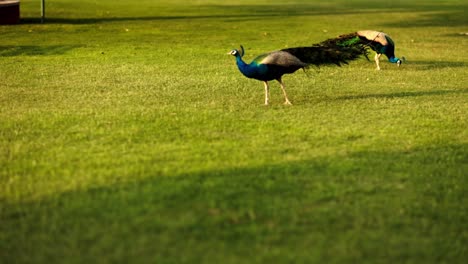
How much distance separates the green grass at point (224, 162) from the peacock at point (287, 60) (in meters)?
0.43

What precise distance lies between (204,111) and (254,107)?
0.74 metres

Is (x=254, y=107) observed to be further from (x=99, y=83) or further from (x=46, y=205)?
(x=46, y=205)

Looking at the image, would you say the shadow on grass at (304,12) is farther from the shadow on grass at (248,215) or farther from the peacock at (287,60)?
the shadow on grass at (248,215)

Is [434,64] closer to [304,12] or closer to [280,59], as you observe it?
[280,59]

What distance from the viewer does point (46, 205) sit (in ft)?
19.1

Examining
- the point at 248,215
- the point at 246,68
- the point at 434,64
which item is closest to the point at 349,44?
the point at 434,64

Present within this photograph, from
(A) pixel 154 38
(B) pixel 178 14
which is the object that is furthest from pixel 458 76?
(B) pixel 178 14

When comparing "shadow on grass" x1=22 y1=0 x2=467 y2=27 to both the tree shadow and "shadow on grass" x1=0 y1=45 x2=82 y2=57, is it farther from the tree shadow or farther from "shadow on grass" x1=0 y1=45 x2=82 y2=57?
"shadow on grass" x1=0 y1=45 x2=82 y2=57

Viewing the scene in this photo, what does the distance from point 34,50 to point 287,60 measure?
824 cm

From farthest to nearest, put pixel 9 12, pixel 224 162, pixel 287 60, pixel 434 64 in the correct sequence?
pixel 9 12, pixel 434 64, pixel 287 60, pixel 224 162

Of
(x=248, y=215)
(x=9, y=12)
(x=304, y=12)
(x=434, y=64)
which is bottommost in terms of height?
(x=304, y=12)

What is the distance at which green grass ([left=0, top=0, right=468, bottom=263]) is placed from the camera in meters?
5.15

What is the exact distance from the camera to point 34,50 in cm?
1656

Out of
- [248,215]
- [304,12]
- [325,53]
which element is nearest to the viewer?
[248,215]
